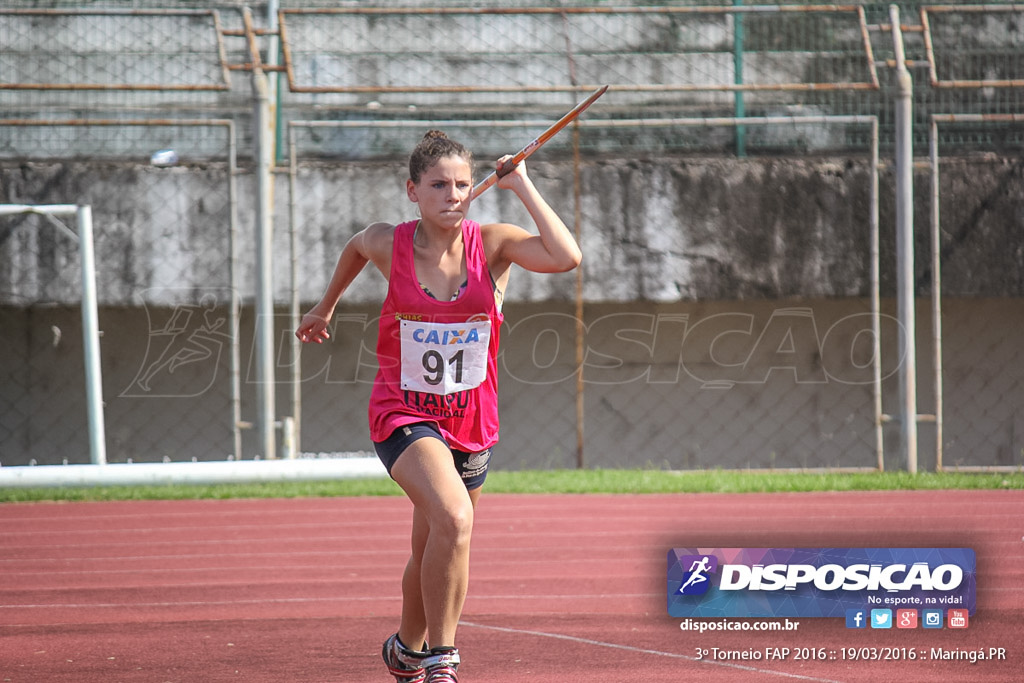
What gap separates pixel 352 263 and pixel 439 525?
0.99 meters

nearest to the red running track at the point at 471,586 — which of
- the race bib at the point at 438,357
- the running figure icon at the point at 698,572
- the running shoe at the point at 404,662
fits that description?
the running figure icon at the point at 698,572

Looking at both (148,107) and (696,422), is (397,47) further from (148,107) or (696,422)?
(696,422)

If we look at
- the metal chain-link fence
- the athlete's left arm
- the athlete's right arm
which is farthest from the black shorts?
the metal chain-link fence

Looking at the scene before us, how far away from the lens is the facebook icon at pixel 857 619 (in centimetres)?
461

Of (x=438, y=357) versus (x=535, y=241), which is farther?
(x=535, y=241)

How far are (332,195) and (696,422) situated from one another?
3724 millimetres

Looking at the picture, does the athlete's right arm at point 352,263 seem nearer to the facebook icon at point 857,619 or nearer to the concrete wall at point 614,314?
the facebook icon at point 857,619

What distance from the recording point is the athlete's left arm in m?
3.62

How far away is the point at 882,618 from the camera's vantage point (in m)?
4.55

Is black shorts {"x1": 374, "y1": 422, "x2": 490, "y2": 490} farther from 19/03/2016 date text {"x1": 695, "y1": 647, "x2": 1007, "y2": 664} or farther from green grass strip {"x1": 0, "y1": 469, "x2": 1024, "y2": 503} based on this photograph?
green grass strip {"x1": 0, "y1": 469, "x2": 1024, "y2": 503}

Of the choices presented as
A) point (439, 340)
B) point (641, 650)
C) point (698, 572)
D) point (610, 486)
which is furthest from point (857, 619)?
point (610, 486)

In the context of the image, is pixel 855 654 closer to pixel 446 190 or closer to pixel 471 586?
pixel 471 586

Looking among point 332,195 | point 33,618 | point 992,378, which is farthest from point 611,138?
point 33,618

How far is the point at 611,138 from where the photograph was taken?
33.5ft
